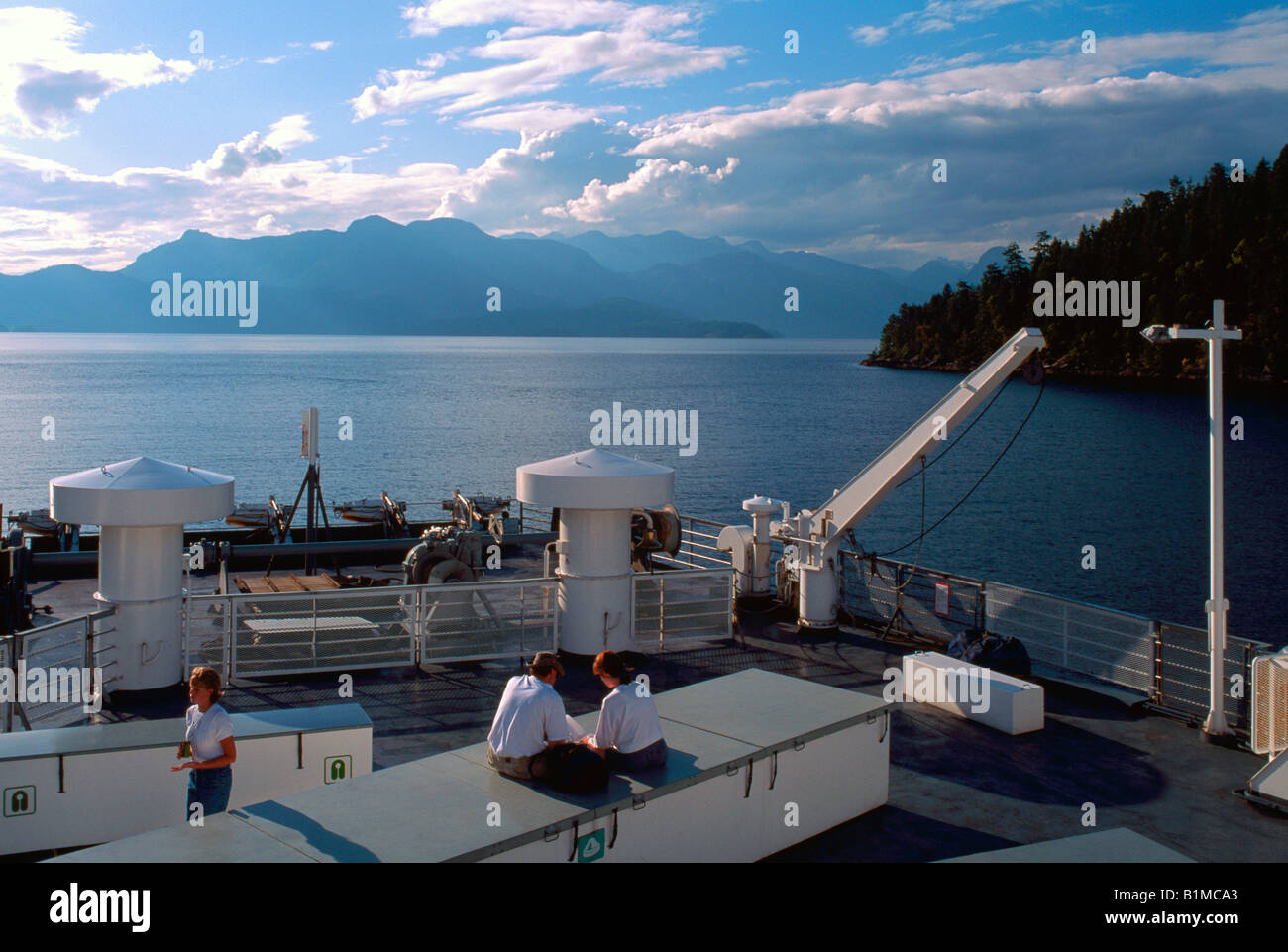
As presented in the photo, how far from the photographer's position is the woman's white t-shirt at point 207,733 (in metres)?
7.90

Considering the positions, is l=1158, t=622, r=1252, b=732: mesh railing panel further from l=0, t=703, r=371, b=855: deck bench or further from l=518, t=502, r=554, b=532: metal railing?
l=518, t=502, r=554, b=532: metal railing

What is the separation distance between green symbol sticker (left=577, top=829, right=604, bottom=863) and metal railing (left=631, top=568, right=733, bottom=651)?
864 centimetres

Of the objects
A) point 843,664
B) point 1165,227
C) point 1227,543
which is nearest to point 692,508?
point 1227,543

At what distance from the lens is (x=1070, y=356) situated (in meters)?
164

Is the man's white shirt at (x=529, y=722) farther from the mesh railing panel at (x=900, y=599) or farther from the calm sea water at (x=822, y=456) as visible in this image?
the calm sea water at (x=822, y=456)

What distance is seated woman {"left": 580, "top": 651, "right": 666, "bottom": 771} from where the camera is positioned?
8227 mm

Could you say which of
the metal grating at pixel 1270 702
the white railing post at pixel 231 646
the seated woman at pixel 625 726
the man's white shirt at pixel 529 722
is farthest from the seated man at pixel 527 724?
the metal grating at pixel 1270 702

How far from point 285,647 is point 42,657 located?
11.0ft

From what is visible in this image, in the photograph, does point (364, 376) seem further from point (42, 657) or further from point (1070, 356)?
point (42, 657)

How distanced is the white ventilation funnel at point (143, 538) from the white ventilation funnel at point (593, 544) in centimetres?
454

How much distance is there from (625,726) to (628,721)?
0.05 meters

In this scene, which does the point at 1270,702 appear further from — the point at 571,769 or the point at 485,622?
the point at 485,622

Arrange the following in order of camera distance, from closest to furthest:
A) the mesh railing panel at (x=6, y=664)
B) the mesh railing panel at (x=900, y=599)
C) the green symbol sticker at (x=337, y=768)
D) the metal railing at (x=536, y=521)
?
the green symbol sticker at (x=337, y=768) → the mesh railing panel at (x=6, y=664) → the mesh railing panel at (x=900, y=599) → the metal railing at (x=536, y=521)

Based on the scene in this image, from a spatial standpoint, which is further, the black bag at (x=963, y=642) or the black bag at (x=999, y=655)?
the black bag at (x=963, y=642)
